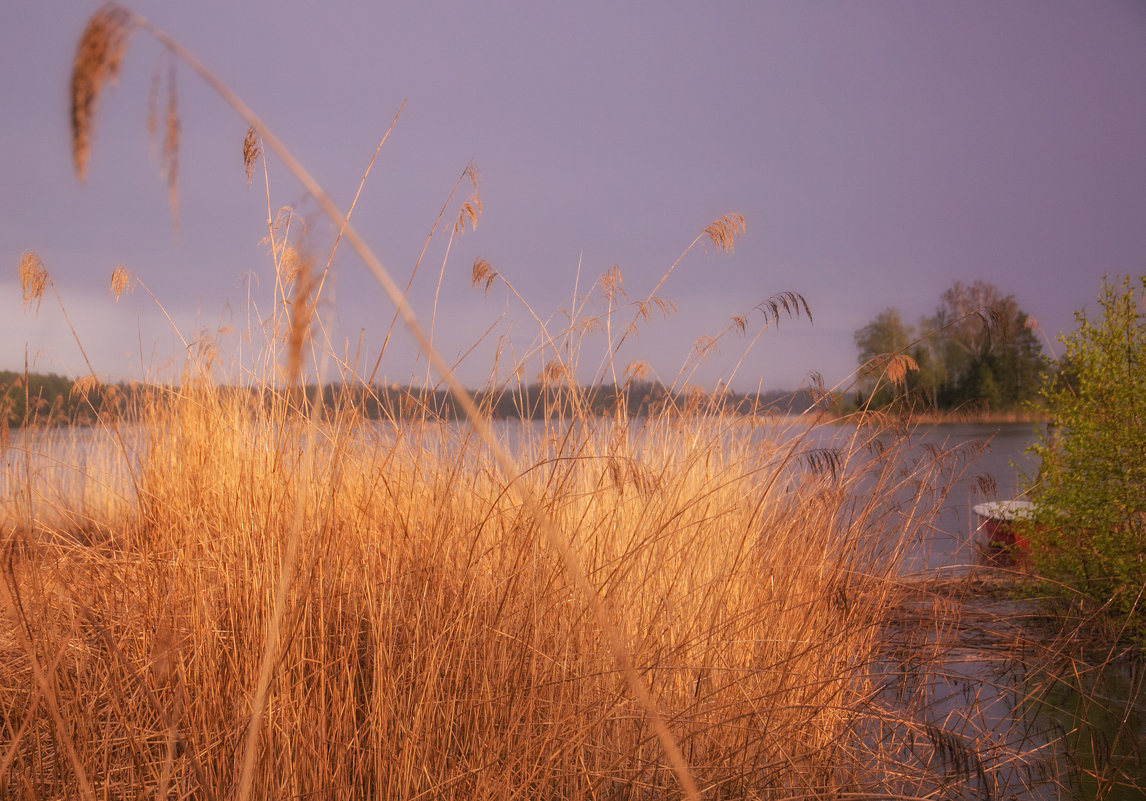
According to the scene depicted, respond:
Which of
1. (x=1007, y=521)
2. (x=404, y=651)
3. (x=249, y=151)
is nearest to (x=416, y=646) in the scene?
(x=404, y=651)

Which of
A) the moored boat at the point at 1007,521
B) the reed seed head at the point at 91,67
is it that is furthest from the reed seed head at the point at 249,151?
the moored boat at the point at 1007,521

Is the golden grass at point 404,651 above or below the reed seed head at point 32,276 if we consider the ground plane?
below

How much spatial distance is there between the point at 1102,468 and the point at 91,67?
557cm

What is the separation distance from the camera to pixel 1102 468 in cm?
468

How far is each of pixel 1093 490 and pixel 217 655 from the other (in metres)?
5.10

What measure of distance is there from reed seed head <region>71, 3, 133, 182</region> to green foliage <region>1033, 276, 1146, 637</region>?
529 cm

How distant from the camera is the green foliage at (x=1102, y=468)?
4496 mm

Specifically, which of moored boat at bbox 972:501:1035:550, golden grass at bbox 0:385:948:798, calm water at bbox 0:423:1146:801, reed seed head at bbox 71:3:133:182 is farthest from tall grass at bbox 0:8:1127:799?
moored boat at bbox 972:501:1035:550

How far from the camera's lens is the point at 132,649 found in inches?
Result: 78.5

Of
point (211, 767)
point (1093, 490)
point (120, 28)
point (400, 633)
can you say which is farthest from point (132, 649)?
point (1093, 490)

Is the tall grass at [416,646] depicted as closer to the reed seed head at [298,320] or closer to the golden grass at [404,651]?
the golden grass at [404,651]

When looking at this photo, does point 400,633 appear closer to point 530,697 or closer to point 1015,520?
point 530,697

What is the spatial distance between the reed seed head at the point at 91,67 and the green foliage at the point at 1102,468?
529cm

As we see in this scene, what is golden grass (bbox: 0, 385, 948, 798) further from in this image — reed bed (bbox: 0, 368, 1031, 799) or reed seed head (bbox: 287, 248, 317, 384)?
reed seed head (bbox: 287, 248, 317, 384)
